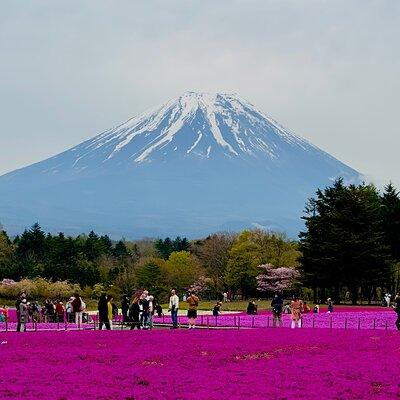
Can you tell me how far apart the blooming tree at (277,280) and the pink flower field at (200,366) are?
74437mm

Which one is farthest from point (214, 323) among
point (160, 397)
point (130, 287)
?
point (130, 287)

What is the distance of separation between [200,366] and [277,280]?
87919mm

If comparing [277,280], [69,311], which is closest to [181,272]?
[277,280]

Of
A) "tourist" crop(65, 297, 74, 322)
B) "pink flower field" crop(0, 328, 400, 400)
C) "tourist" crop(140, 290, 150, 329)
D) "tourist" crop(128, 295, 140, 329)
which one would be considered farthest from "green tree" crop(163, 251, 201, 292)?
"pink flower field" crop(0, 328, 400, 400)

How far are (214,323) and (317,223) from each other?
4291cm

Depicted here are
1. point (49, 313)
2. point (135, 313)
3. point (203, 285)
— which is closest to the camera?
point (135, 313)

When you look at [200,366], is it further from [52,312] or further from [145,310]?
[52,312]

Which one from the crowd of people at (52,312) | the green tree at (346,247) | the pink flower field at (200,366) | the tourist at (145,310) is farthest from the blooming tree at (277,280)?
the pink flower field at (200,366)

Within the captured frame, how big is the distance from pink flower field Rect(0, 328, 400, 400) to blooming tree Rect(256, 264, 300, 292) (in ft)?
244

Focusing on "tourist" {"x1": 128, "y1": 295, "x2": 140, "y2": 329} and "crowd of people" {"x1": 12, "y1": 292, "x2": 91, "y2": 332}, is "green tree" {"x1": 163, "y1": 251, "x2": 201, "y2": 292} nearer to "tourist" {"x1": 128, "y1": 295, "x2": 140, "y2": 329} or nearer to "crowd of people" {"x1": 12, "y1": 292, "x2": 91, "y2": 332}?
"crowd of people" {"x1": 12, "y1": 292, "x2": 91, "y2": 332}

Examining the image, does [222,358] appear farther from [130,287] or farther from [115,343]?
[130,287]

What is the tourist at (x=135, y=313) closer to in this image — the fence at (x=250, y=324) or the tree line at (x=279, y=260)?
the fence at (x=250, y=324)

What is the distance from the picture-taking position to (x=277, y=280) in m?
113

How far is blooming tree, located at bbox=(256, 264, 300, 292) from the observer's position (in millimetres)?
111812
